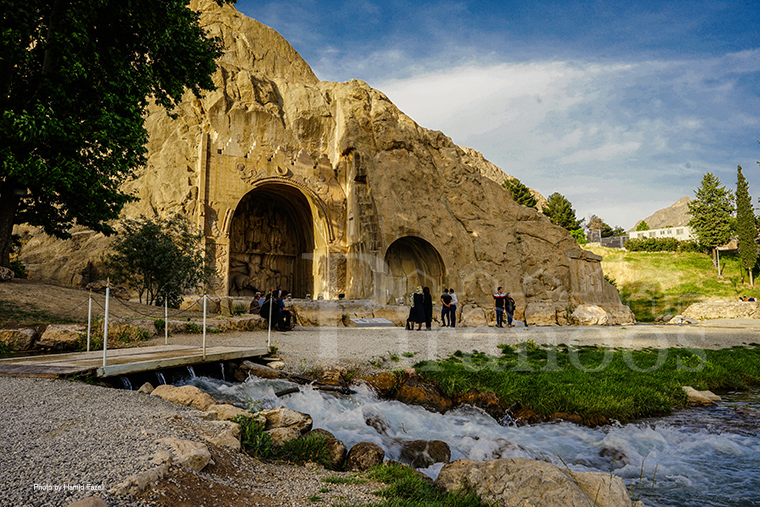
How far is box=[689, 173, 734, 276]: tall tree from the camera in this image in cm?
4578

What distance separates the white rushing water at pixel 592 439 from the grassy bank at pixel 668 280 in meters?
32.3

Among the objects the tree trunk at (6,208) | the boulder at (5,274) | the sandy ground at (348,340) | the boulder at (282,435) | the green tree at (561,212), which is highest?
the green tree at (561,212)

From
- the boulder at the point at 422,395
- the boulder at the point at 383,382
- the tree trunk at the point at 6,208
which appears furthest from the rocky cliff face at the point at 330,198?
the boulder at the point at 422,395

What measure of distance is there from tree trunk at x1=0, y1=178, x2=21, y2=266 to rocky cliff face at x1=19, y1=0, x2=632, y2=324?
11973 mm

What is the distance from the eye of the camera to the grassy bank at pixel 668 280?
40.1 m

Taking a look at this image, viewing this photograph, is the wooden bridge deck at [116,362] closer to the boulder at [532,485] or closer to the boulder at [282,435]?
the boulder at [282,435]

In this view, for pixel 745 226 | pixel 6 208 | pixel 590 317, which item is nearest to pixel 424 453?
pixel 6 208

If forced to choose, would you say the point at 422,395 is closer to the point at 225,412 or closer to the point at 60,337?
the point at 225,412

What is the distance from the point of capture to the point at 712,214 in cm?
4700

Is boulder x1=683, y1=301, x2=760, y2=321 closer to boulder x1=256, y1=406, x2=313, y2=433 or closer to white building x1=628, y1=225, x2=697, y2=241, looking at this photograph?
boulder x1=256, y1=406, x2=313, y2=433

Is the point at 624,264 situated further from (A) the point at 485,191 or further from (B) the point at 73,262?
(B) the point at 73,262

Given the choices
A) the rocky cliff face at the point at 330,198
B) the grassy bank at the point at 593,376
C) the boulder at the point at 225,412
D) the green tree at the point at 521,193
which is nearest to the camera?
the boulder at the point at 225,412

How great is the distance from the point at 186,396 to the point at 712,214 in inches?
2217

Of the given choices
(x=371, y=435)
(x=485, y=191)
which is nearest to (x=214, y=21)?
(x=485, y=191)
